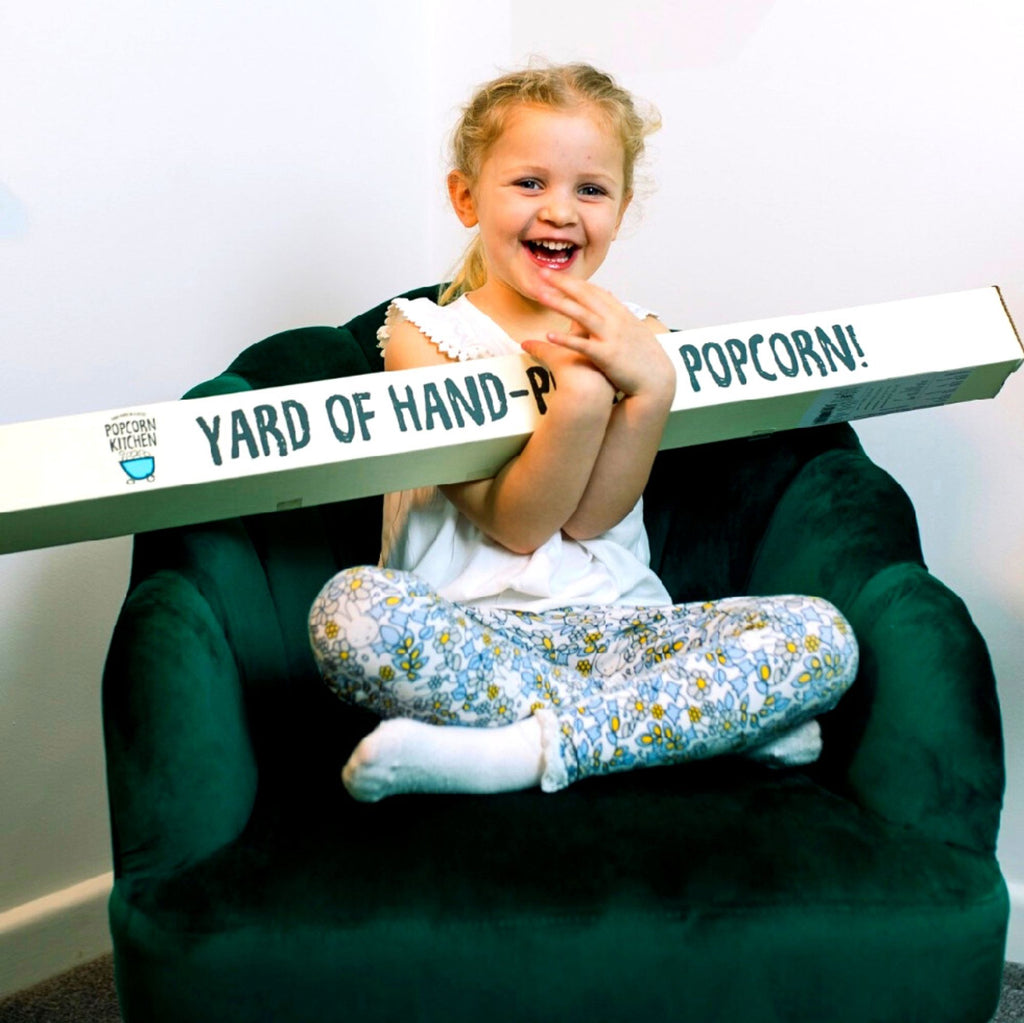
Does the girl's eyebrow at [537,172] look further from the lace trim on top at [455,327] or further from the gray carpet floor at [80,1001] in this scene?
the gray carpet floor at [80,1001]

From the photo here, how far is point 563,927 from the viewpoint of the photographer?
769 millimetres

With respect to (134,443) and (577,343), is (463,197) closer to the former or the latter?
(577,343)

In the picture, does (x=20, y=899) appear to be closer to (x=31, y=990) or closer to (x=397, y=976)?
(x=31, y=990)

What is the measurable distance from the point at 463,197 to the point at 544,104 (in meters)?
0.15

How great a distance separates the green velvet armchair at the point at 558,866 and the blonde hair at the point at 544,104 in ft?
1.61

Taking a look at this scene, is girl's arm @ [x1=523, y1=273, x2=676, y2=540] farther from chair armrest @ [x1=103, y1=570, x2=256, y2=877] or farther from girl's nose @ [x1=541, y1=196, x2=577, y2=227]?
chair armrest @ [x1=103, y1=570, x2=256, y2=877]

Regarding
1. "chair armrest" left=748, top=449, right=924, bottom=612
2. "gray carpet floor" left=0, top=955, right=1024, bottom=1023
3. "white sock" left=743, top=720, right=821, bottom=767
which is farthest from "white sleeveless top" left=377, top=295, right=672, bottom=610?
"gray carpet floor" left=0, top=955, right=1024, bottom=1023

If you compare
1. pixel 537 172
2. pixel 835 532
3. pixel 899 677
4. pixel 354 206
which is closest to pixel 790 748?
pixel 899 677

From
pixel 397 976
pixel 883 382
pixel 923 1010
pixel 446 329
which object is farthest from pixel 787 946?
pixel 446 329

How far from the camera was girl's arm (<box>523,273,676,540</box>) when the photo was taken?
1026 mm

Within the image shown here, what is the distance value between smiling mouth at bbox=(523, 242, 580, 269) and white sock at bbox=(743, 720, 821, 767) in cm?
50

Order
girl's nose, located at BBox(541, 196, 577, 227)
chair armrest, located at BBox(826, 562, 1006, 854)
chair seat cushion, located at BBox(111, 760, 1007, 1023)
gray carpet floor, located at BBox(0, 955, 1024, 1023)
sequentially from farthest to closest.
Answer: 1. gray carpet floor, located at BBox(0, 955, 1024, 1023)
2. girl's nose, located at BBox(541, 196, 577, 227)
3. chair armrest, located at BBox(826, 562, 1006, 854)
4. chair seat cushion, located at BBox(111, 760, 1007, 1023)

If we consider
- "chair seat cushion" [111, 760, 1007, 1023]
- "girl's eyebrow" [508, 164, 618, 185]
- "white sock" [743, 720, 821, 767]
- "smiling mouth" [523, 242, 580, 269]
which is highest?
"girl's eyebrow" [508, 164, 618, 185]

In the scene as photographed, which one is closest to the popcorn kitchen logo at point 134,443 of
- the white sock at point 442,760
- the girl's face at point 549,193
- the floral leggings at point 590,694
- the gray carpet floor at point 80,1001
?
the floral leggings at point 590,694
